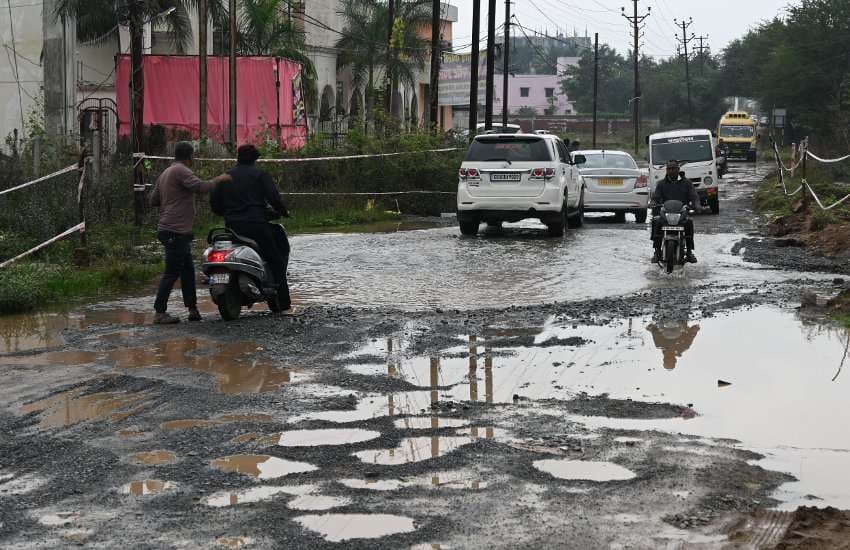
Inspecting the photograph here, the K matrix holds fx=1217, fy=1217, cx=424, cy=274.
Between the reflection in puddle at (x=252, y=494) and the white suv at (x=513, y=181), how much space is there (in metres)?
15.8

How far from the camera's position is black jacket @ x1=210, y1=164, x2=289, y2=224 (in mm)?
12242

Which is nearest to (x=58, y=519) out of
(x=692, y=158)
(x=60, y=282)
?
(x=60, y=282)

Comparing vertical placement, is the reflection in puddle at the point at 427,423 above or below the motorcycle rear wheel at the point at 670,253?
below

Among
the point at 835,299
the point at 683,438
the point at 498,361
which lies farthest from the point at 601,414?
the point at 835,299

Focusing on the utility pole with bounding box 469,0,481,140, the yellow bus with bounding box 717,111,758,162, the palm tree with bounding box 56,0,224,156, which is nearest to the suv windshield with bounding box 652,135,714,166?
the utility pole with bounding box 469,0,481,140

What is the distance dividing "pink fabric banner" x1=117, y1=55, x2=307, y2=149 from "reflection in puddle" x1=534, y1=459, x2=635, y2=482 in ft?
113

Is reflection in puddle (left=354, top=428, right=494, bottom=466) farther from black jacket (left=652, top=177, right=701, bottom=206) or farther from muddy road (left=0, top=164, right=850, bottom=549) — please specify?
black jacket (left=652, top=177, right=701, bottom=206)

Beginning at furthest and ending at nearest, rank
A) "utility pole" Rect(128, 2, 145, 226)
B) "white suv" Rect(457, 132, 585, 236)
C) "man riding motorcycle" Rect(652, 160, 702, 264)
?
"utility pole" Rect(128, 2, 145, 226) < "white suv" Rect(457, 132, 585, 236) < "man riding motorcycle" Rect(652, 160, 702, 264)

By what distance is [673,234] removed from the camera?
52.7 feet

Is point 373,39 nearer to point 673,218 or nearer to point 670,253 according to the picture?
point 673,218

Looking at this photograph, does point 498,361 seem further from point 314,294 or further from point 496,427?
point 314,294

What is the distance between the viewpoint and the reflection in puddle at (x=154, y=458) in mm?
6727

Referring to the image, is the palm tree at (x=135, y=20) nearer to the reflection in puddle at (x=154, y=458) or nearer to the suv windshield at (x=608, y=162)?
the suv windshield at (x=608, y=162)

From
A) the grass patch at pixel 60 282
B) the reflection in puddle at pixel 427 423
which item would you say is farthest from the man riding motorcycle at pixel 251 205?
the reflection in puddle at pixel 427 423
